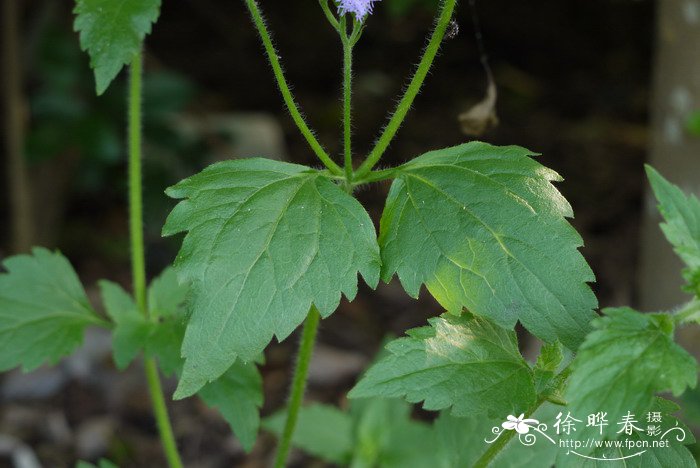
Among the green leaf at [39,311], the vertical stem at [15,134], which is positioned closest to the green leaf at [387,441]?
the green leaf at [39,311]

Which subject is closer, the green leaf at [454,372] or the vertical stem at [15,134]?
the green leaf at [454,372]

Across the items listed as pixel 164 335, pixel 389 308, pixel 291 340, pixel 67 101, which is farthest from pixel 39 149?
pixel 164 335

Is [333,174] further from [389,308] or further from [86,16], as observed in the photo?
[389,308]

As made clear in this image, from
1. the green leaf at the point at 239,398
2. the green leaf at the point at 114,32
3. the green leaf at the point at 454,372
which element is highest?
the green leaf at the point at 114,32

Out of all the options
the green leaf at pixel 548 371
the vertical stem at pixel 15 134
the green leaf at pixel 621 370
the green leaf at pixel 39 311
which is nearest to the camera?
the green leaf at pixel 621 370

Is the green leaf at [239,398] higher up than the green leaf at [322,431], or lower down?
higher up

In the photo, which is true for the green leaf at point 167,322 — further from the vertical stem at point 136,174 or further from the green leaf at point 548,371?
the green leaf at point 548,371

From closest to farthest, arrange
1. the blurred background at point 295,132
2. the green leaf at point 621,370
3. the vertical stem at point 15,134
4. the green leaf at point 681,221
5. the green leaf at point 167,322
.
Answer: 1. the green leaf at point 621,370
2. the green leaf at point 681,221
3. the green leaf at point 167,322
4. the blurred background at point 295,132
5. the vertical stem at point 15,134
